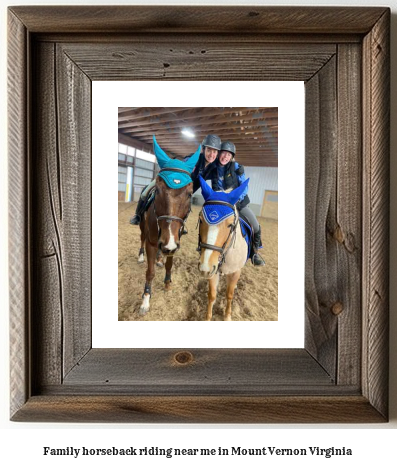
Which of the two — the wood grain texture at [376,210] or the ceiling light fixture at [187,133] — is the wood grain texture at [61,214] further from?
the wood grain texture at [376,210]

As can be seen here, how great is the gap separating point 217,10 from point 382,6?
0.24 metres

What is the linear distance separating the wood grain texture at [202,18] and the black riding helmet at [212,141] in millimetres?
142

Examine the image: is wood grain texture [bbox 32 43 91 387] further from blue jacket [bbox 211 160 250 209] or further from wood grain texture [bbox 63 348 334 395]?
blue jacket [bbox 211 160 250 209]

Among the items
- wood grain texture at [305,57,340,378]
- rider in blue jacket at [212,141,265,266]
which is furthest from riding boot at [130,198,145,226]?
wood grain texture at [305,57,340,378]

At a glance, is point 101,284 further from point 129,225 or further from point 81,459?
point 81,459

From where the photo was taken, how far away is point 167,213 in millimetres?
540

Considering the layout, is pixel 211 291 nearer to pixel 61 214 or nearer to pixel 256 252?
pixel 256 252

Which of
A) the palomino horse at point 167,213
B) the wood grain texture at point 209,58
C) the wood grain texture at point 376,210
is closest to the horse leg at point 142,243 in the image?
the palomino horse at point 167,213

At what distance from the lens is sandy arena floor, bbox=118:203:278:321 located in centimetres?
54

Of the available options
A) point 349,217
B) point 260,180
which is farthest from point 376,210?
point 260,180

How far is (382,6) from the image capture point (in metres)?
0.54

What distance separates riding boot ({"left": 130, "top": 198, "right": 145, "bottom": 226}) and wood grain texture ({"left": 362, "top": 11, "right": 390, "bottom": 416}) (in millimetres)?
312

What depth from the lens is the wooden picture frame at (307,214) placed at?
515 millimetres

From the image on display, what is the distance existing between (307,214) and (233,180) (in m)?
0.12
